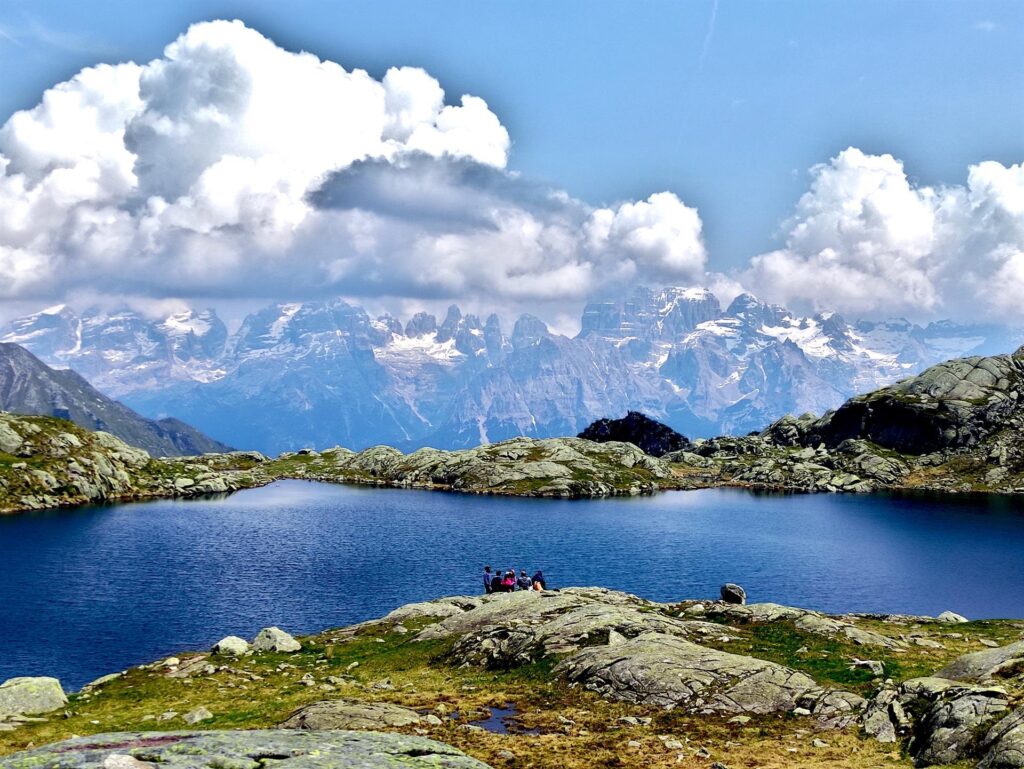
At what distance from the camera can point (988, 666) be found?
33.1 metres

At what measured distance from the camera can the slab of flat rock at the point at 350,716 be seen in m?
31.5

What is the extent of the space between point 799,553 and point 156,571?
106m

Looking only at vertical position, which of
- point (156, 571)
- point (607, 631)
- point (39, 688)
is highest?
point (607, 631)

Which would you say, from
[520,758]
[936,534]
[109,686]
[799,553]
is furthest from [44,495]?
[936,534]

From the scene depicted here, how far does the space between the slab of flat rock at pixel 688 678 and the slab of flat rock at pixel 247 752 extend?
50.1ft

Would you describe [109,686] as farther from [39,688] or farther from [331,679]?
[331,679]

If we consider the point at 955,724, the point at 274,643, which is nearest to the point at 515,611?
the point at 274,643

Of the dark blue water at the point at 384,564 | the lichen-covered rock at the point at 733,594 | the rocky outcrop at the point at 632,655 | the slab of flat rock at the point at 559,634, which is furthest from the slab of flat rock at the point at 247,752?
the lichen-covered rock at the point at 733,594

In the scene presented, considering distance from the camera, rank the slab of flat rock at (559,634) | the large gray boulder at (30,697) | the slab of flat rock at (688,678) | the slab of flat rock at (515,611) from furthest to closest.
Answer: the slab of flat rock at (515,611) → the slab of flat rock at (559,634) → the large gray boulder at (30,697) → the slab of flat rock at (688,678)

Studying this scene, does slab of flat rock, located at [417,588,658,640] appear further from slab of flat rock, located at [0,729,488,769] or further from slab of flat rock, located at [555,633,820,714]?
slab of flat rock, located at [0,729,488,769]

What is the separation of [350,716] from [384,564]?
8837 centimetres

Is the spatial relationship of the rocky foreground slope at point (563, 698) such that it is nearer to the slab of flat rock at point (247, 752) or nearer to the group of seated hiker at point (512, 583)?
the slab of flat rock at point (247, 752)

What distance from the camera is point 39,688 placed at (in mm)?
41188

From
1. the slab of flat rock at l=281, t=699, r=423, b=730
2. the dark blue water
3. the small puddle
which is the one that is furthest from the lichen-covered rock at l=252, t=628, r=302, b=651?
the small puddle
